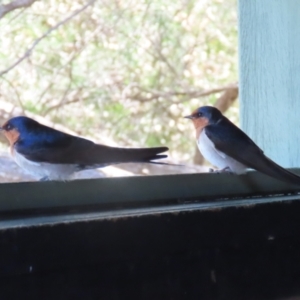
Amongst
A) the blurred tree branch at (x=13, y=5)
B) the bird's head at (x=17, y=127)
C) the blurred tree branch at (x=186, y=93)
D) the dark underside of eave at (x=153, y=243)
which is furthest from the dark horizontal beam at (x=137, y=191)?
the blurred tree branch at (x=186, y=93)

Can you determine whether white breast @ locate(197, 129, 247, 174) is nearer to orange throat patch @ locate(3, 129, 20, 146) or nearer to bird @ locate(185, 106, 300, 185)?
bird @ locate(185, 106, 300, 185)

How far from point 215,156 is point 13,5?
53cm

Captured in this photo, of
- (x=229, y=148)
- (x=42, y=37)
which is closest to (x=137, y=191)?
(x=229, y=148)

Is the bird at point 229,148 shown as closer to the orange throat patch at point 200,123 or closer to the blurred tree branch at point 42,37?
the orange throat patch at point 200,123

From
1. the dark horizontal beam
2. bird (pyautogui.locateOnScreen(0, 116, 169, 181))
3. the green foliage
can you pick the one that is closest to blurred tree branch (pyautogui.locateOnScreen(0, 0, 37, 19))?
the green foliage

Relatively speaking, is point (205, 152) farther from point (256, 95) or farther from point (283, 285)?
point (283, 285)

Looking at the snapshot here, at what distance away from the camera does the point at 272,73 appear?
1.23 m

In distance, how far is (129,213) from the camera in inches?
29.6

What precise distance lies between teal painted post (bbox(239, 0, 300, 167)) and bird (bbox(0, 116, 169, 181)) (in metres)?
0.40

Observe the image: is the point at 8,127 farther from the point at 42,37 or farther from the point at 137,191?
the point at 42,37

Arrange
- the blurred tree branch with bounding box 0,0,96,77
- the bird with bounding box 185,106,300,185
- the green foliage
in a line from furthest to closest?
the green foliage < the blurred tree branch with bounding box 0,0,96,77 < the bird with bounding box 185,106,300,185

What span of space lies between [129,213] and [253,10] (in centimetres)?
61

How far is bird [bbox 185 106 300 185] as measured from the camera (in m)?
1.04

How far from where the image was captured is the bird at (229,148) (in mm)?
1036
